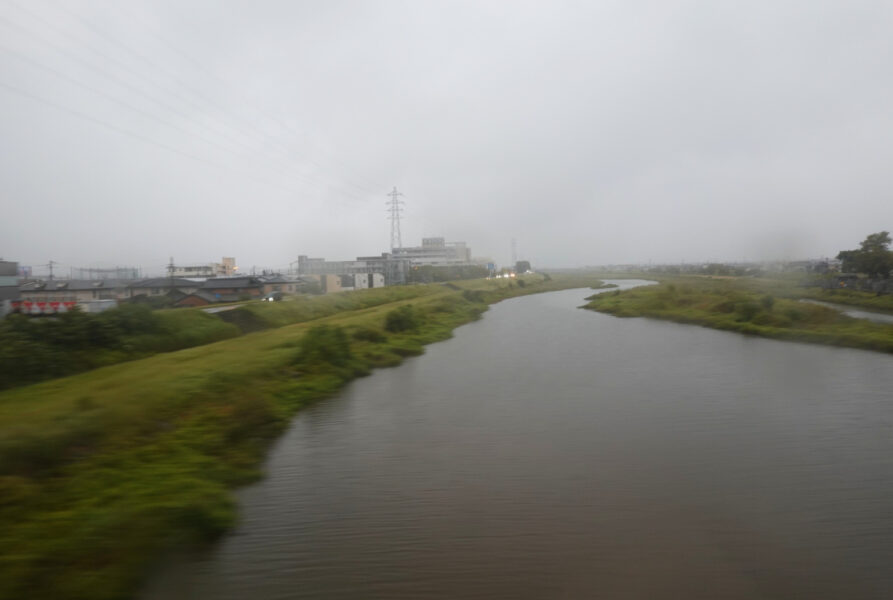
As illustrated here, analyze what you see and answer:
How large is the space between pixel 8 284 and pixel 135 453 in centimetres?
1583

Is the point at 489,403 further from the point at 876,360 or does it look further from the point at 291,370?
the point at 876,360

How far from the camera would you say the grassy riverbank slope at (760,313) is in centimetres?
1395

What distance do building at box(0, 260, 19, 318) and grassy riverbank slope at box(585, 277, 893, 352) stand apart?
24.3 m

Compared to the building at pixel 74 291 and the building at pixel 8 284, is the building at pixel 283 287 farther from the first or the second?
the building at pixel 8 284

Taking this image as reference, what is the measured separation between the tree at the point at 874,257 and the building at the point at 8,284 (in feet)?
113

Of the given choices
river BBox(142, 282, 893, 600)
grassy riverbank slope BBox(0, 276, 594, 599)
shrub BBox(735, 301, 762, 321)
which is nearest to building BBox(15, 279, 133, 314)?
grassy riverbank slope BBox(0, 276, 594, 599)

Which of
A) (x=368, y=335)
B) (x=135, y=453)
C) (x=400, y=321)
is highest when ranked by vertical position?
(x=400, y=321)

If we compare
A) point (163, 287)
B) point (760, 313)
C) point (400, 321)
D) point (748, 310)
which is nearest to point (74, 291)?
point (163, 287)

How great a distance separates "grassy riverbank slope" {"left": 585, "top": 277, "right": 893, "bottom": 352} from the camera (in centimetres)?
1395

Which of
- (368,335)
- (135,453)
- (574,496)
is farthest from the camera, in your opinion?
(368,335)

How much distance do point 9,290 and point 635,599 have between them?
20.9m

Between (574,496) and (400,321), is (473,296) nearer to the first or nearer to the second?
(400,321)

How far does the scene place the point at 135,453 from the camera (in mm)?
5586

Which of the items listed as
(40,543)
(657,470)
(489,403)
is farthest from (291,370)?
(657,470)
